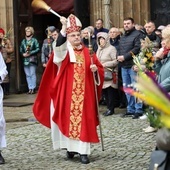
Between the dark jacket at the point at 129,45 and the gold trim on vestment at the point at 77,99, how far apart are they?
365 cm

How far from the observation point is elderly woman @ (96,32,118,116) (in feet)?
39.1

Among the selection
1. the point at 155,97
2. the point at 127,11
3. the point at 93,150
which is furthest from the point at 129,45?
the point at 155,97

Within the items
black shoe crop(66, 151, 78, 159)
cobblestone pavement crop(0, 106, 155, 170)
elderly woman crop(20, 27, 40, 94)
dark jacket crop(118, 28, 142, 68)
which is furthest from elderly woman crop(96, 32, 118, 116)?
elderly woman crop(20, 27, 40, 94)

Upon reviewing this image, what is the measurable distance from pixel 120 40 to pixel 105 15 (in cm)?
404

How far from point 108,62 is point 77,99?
4.20 meters

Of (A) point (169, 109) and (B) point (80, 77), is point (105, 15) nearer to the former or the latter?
(B) point (80, 77)

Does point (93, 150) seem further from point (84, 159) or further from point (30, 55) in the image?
point (30, 55)

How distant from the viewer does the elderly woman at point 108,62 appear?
11.9 m

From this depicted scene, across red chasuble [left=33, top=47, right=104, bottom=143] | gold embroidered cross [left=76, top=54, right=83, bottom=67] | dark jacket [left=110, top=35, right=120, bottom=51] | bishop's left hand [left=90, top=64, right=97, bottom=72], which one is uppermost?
dark jacket [left=110, top=35, right=120, bottom=51]

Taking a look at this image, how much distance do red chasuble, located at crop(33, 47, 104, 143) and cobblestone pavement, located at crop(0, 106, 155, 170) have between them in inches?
15.9

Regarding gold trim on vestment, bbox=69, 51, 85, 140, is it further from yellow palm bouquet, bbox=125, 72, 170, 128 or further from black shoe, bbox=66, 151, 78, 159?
yellow palm bouquet, bbox=125, 72, 170, 128

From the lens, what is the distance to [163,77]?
5988 millimetres

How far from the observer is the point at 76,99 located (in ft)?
25.8

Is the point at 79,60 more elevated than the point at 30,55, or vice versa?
the point at 79,60
